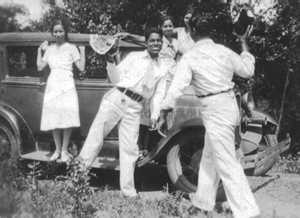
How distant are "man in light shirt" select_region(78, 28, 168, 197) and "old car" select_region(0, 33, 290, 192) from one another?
0.31m

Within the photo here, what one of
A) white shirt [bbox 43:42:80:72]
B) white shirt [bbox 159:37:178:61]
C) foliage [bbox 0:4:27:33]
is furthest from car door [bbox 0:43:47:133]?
foliage [bbox 0:4:27:33]

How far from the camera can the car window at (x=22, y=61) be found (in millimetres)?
5785

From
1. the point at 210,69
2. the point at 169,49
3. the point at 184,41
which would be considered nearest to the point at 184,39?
the point at 184,41

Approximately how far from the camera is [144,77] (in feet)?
15.6

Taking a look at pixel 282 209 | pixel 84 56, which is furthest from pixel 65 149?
pixel 282 209

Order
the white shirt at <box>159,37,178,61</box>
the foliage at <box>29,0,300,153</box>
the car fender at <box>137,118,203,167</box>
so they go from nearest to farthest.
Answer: the car fender at <box>137,118,203,167</box>
the white shirt at <box>159,37,178,61</box>
the foliage at <box>29,0,300,153</box>

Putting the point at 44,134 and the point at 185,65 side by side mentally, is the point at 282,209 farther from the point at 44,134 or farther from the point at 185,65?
the point at 44,134

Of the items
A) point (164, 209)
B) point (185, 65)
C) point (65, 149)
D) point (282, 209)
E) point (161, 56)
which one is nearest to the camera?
point (185, 65)

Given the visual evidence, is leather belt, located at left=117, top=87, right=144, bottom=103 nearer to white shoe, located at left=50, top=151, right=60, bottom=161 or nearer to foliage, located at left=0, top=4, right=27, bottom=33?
white shoe, located at left=50, top=151, right=60, bottom=161

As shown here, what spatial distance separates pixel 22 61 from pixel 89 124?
1292 millimetres

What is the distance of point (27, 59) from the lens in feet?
19.1

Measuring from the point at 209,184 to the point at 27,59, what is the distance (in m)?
3.06

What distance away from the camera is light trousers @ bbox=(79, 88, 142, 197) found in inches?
187

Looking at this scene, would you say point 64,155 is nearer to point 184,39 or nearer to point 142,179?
point 142,179
